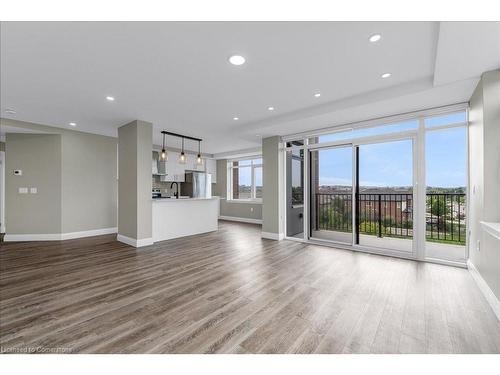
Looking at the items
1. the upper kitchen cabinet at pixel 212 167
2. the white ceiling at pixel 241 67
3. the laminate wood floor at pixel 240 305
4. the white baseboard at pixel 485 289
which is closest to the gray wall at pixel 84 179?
the white ceiling at pixel 241 67

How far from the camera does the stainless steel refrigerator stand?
7.43 meters

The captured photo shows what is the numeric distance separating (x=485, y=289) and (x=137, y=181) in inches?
211

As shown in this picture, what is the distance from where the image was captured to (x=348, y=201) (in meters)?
4.73

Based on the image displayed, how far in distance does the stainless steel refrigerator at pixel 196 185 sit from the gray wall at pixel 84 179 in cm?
225

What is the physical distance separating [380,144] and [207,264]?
369 cm

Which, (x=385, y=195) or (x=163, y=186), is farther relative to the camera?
(x=163, y=186)

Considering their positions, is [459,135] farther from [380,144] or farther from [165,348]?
[165,348]

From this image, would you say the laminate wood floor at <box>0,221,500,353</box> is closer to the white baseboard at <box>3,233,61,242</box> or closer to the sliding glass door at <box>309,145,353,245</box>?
the sliding glass door at <box>309,145,353,245</box>

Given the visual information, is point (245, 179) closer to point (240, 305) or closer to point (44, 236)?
point (44, 236)

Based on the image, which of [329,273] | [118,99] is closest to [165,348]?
[329,273]

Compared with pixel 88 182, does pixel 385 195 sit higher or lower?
lower

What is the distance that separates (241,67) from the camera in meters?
2.52

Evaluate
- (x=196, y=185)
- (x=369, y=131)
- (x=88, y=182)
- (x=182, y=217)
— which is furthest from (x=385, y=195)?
(x=88, y=182)

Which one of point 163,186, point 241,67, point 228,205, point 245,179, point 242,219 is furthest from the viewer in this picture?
point 228,205
